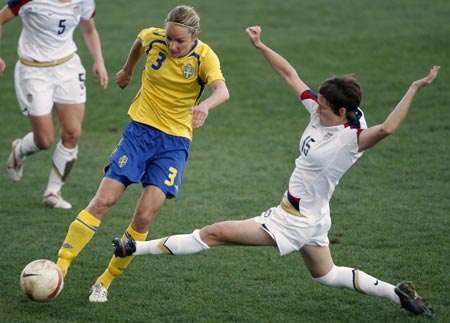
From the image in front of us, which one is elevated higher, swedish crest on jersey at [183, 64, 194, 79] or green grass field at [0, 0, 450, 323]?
swedish crest on jersey at [183, 64, 194, 79]

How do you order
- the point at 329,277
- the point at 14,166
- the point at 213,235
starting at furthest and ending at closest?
the point at 14,166 → the point at 329,277 → the point at 213,235

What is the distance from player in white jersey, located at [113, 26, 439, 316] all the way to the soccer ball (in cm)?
51

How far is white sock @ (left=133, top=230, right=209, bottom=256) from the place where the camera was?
5.88 m

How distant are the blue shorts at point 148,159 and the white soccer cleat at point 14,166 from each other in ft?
11.4

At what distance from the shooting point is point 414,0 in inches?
800

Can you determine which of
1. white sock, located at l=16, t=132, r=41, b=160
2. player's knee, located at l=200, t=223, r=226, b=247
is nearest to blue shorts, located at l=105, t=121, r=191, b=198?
player's knee, located at l=200, t=223, r=226, b=247

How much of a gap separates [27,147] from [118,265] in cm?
345

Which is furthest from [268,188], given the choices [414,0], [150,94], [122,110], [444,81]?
[414,0]

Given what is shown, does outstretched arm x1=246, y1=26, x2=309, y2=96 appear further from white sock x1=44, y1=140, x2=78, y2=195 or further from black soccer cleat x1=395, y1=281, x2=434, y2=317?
white sock x1=44, y1=140, x2=78, y2=195

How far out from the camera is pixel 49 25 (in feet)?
28.3

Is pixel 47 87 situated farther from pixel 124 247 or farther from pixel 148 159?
pixel 124 247

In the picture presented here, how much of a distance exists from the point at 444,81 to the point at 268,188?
6004 millimetres

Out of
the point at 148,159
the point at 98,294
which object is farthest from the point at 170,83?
the point at 98,294

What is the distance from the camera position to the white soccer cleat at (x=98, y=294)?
20.7ft
